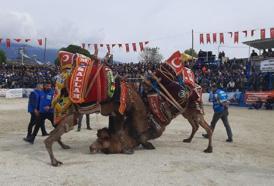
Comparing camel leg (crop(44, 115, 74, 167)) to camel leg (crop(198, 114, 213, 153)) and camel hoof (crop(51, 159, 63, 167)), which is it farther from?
camel leg (crop(198, 114, 213, 153))

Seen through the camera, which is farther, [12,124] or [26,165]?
[12,124]

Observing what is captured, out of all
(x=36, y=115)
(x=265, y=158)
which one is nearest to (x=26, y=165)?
(x=36, y=115)

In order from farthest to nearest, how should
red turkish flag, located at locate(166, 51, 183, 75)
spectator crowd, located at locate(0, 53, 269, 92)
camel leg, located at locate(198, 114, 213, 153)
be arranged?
spectator crowd, located at locate(0, 53, 269, 92) → red turkish flag, located at locate(166, 51, 183, 75) → camel leg, located at locate(198, 114, 213, 153)

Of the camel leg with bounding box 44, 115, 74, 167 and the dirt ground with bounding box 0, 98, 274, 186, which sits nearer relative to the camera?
the dirt ground with bounding box 0, 98, 274, 186

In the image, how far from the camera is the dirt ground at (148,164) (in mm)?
6996

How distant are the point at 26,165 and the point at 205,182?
11.6 ft

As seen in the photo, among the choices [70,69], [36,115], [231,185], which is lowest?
[231,185]

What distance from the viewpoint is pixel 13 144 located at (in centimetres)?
1067

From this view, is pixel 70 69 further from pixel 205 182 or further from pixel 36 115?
pixel 205 182

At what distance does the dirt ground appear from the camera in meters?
7.00

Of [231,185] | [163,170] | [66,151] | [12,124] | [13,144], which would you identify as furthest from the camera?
[12,124]

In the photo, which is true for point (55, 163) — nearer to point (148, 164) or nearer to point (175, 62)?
point (148, 164)

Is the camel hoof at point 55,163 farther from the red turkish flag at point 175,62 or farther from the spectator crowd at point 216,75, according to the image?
the spectator crowd at point 216,75

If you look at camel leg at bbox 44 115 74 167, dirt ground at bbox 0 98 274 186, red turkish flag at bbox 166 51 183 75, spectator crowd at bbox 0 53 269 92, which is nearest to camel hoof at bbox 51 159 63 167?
dirt ground at bbox 0 98 274 186
